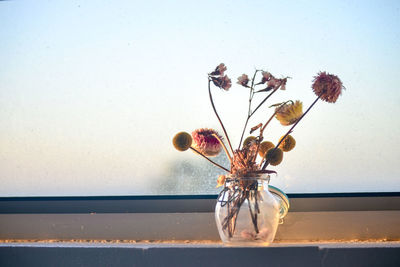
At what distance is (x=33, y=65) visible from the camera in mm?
1364

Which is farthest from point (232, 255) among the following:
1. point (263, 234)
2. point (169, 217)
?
point (169, 217)

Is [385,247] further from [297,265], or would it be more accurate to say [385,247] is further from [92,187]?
[92,187]

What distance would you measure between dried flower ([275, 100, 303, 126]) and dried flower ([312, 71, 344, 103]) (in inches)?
2.0

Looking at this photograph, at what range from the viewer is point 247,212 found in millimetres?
982

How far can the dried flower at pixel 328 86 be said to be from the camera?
1021mm

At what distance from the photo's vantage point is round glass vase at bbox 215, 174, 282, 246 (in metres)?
0.98

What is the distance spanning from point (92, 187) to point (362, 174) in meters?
0.69

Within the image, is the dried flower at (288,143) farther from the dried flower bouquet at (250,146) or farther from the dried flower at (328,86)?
the dried flower at (328,86)

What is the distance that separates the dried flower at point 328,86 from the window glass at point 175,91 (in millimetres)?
209

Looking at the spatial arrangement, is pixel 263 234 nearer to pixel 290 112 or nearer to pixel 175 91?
pixel 290 112

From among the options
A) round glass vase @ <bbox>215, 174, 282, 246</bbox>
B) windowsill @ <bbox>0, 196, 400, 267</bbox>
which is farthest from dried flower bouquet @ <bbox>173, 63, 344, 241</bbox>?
windowsill @ <bbox>0, 196, 400, 267</bbox>

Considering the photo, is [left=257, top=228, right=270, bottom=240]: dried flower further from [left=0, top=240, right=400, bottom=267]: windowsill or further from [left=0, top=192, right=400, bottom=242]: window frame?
[left=0, top=192, right=400, bottom=242]: window frame

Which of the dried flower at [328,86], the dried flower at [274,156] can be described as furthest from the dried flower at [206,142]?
the dried flower at [328,86]

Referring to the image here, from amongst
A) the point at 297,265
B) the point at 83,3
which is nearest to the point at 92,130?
the point at 83,3
